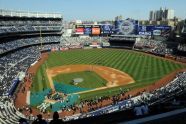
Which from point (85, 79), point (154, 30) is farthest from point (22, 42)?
point (154, 30)

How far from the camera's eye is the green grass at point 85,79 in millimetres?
41781

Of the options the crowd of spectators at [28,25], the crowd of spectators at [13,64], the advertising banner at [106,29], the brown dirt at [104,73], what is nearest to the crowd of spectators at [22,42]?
the crowd of spectators at [13,64]

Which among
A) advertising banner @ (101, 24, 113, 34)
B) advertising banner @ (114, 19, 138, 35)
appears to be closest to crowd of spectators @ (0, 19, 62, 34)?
advertising banner @ (101, 24, 113, 34)

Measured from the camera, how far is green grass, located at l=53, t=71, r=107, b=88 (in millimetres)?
41781

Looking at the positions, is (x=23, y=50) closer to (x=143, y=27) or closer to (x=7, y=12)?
(x=7, y=12)

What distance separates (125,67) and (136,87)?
1518 cm

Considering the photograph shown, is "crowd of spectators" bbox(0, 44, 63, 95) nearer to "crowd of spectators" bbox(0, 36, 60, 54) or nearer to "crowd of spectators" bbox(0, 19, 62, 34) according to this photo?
"crowd of spectators" bbox(0, 36, 60, 54)

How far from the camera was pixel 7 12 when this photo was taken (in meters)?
75.4

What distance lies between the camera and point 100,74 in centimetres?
4919

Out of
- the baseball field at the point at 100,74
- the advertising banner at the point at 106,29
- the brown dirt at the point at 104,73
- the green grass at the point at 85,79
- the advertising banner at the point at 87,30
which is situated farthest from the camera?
the advertising banner at the point at 87,30

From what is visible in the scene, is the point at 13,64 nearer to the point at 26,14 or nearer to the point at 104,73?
the point at 104,73

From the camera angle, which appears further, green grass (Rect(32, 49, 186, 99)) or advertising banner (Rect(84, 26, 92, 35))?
advertising banner (Rect(84, 26, 92, 35))

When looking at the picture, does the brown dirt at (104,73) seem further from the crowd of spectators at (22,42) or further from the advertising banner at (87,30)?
the advertising banner at (87,30)

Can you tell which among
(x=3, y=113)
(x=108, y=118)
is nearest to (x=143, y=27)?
(x=3, y=113)
